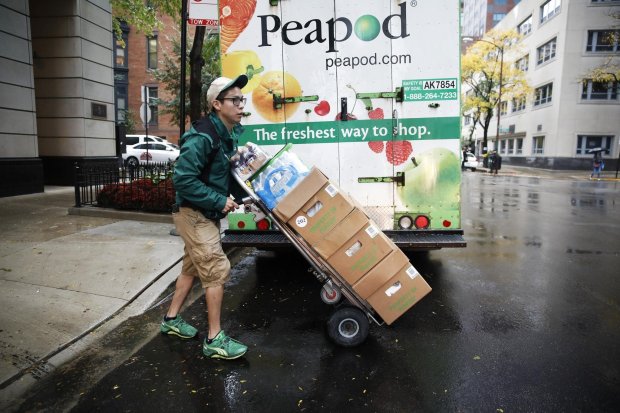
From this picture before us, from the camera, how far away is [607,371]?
331cm

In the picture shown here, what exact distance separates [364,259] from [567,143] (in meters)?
38.5

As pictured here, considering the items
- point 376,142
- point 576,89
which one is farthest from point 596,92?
point 376,142

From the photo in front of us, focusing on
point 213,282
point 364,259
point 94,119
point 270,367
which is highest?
point 94,119

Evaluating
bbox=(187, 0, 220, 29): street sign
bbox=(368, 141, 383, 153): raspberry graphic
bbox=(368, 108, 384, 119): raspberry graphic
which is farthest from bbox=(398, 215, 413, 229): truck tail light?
bbox=(187, 0, 220, 29): street sign

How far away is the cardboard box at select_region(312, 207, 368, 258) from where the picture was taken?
11.3 feet

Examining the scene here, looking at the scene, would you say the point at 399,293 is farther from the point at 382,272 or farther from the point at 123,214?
the point at 123,214

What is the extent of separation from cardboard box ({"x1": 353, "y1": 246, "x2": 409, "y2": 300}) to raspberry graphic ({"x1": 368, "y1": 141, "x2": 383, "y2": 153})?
176cm

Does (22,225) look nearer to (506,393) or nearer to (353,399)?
(353,399)

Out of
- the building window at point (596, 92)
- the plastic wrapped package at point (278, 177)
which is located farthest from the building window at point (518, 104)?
the plastic wrapped package at point (278, 177)

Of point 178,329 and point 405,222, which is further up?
point 405,222

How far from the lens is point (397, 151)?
491 centimetres

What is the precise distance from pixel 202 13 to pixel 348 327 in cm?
519

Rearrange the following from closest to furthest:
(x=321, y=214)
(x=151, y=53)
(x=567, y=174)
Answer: (x=321, y=214)
(x=567, y=174)
(x=151, y=53)

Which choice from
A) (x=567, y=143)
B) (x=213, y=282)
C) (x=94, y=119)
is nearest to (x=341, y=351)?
Result: (x=213, y=282)
